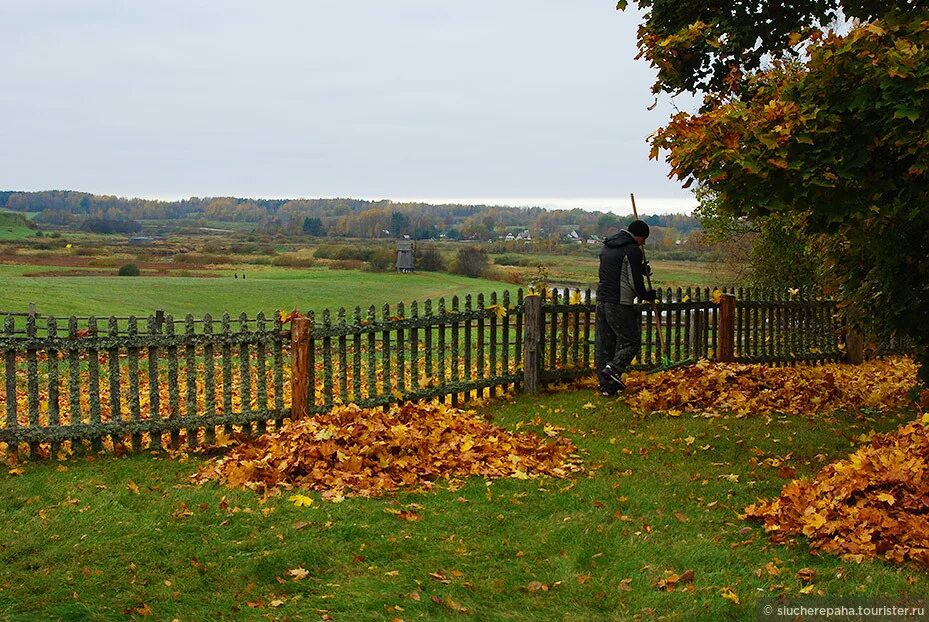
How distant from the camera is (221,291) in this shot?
49969 mm

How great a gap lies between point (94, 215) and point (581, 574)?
379 ft

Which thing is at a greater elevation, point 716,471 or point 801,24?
point 801,24

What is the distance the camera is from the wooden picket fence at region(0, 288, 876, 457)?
9.36 metres

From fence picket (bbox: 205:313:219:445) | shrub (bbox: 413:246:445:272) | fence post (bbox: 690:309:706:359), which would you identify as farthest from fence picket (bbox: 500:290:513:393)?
shrub (bbox: 413:246:445:272)

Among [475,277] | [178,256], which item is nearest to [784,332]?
[475,277]

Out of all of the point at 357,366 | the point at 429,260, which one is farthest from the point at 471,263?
the point at 357,366

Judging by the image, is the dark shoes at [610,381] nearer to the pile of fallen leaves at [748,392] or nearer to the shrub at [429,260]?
the pile of fallen leaves at [748,392]

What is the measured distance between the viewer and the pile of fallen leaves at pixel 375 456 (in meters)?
8.00

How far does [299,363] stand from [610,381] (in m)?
4.63

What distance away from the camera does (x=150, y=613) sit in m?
5.47

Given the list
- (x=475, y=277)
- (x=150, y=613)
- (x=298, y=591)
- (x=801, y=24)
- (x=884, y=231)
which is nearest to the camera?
(x=150, y=613)

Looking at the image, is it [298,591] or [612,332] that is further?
[612,332]

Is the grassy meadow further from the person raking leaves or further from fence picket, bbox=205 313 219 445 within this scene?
fence picket, bbox=205 313 219 445

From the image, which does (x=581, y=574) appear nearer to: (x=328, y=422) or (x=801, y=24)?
(x=328, y=422)
